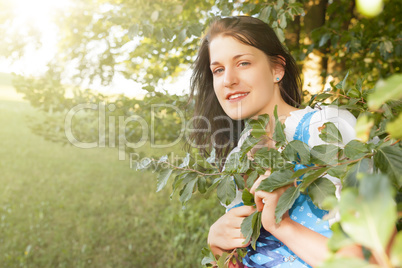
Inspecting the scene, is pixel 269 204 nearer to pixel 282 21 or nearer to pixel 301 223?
pixel 301 223

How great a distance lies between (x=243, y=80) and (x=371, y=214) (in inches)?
49.9

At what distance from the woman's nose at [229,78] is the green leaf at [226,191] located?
1.76 ft

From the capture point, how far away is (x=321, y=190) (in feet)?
2.82

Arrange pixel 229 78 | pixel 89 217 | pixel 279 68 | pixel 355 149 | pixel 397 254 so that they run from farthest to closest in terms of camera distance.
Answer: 1. pixel 89 217
2. pixel 279 68
3. pixel 229 78
4. pixel 355 149
5. pixel 397 254

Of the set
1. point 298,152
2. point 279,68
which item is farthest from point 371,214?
point 279,68

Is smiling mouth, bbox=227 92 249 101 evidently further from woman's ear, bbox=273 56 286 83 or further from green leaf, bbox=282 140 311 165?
green leaf, bbox=282 140 311 165

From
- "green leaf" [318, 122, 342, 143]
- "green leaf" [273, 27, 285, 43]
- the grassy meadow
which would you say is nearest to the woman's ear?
"green leaf" [273, 27, 285, 43]

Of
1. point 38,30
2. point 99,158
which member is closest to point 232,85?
point 38,30

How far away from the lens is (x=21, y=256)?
4230 millimetres

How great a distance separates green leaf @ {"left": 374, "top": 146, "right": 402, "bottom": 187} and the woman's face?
88cm

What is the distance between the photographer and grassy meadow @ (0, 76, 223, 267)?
14.2 ft

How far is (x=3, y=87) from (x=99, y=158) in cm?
801

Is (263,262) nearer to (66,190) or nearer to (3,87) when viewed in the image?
(66,190)

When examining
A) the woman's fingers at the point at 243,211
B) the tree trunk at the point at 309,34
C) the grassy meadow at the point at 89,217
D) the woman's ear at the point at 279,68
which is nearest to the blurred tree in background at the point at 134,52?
the tree trunk at the point at 309,34
